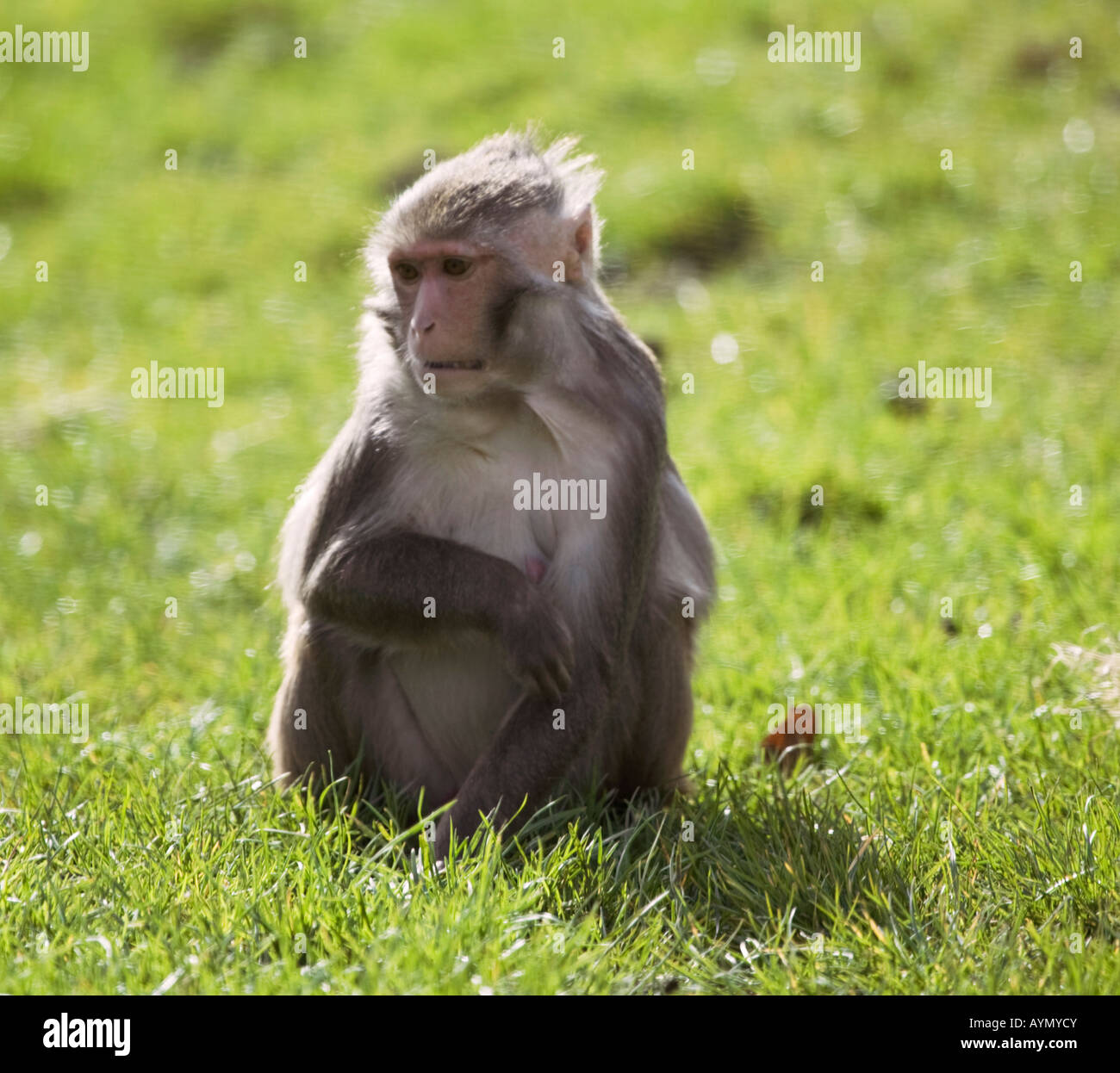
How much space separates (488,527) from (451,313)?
652 millimetres

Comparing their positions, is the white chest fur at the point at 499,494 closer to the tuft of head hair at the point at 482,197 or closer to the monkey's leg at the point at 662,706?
the monkey's leg at the point at 662,706

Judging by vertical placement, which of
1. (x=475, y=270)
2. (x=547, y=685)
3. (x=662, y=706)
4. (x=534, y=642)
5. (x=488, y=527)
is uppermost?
(x=475, y=270)

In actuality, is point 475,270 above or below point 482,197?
below

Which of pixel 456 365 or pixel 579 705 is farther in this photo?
pixel 579 705

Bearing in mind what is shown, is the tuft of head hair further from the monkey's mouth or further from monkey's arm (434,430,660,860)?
monkey's arm (434,430,660,860)

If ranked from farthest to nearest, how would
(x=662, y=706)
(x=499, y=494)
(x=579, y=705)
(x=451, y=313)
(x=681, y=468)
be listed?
(x=681, y=468) → (x=662, y=706) → (x=499, y=494) → (x=579, y=705) → (x=451, y=313)

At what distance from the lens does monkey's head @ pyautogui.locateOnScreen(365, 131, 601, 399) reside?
4039 mm

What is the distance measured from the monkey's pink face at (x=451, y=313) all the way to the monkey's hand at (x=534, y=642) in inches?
23.1

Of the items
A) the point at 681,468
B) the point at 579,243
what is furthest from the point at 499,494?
the point at 681,468

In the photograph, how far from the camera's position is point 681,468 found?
290 inches

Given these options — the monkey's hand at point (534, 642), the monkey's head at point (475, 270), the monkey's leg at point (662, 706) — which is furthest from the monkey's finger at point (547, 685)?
the monkey's head at point (475, 270)

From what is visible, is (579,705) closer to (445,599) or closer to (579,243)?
(445,599)

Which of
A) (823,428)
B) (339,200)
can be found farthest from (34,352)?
(823,428)

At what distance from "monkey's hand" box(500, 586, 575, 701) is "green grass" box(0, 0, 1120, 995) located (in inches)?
15.8
